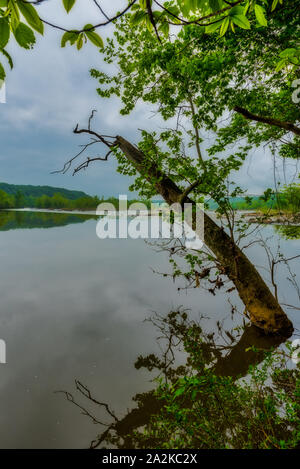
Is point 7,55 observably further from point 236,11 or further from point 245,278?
point 245,278

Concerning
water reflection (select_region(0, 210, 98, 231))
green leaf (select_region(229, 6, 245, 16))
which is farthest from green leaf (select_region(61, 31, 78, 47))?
water reflection (select_region(0, 210, 98, 231))

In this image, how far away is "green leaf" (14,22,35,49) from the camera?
71cm

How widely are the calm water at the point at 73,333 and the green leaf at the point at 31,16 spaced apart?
3661 millimetres

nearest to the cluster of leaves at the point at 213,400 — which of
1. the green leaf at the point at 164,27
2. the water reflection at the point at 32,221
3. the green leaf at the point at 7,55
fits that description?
the green leaf at the point at 7,55

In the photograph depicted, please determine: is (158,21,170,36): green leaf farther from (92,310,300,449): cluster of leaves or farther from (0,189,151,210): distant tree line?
(0,189,151,210): distant tree line

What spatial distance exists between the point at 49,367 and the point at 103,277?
5.42 metres

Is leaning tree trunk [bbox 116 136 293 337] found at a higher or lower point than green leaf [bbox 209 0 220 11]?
lower

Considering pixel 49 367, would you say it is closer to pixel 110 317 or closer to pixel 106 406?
pixel 106 406

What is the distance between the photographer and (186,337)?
4.75 meters

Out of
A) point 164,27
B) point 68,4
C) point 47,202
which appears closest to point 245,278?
point 164,27

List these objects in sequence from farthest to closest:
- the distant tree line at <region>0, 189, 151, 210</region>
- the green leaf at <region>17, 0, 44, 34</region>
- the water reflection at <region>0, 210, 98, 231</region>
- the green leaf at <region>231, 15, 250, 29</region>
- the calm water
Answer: the distant tree line at <region>0, 189, 151, 210</region>
the water reflection at <region>0, 210, 98, 231</region>
the calm water
the green leaf at <region>231, 15, 250, 29</region>
the green leaf at <region>17, 0, 44, 34</region>

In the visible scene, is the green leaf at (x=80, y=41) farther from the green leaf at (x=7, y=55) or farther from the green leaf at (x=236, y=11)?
the green leaf at (x=236, y=11)

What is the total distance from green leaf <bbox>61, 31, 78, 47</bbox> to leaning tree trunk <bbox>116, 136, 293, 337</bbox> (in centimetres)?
378

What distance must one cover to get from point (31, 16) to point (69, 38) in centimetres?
16
